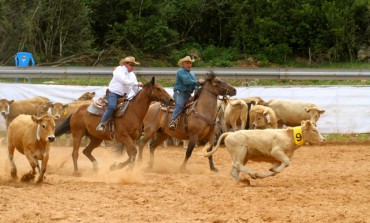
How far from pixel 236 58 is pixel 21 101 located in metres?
14.2

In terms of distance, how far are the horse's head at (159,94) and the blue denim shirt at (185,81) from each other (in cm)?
136

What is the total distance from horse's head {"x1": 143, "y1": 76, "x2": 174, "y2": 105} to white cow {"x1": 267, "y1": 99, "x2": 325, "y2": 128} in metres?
8.29

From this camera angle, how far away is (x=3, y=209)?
1155 cm

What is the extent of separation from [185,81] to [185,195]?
5287mm

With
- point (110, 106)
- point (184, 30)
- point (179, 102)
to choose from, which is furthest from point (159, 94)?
point (184, 30)

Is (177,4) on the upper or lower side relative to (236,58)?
upper

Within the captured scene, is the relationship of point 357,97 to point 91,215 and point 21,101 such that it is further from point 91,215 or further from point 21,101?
point 91,215

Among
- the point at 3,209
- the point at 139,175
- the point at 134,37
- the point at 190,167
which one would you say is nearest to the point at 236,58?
the point at 134,37

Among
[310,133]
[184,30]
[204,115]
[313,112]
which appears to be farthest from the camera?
[184,30]

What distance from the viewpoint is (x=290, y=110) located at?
24578mm

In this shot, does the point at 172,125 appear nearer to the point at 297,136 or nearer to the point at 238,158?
the point at 238,158

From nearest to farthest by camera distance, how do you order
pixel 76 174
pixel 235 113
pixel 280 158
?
1. pixel 280 158
2. pixel 76 174
3. pixel 235 113

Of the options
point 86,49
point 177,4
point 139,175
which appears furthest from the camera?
point 177,4

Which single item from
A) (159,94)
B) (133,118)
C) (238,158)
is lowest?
(238,158)
